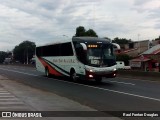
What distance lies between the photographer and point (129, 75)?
37.5m

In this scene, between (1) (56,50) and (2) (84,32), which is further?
(2) (84,32)

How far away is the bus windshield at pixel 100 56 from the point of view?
26250mm

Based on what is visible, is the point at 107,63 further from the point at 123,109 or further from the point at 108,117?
the point at 108,117

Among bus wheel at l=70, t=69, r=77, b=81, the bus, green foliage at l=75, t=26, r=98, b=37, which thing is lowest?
bus wheel at l=70, t=69, r=77, b=81

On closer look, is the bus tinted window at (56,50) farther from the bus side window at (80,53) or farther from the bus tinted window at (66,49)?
the bus side window at (80,53)

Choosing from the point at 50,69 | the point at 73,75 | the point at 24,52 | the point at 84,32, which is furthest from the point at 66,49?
the point at 24,52

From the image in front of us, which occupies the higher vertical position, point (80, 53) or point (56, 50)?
point (56, 50)

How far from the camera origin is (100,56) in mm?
26422

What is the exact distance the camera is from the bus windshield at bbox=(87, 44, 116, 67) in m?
26.2

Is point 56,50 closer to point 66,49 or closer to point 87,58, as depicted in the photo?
point 66,49

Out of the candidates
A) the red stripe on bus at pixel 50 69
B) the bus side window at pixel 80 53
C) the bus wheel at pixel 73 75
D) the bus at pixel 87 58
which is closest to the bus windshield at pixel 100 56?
the bus at pixel 87 58

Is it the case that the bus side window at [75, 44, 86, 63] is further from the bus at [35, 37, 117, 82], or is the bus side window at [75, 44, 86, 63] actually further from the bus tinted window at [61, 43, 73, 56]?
the bus tinted window at [61, 43, 73, 56]

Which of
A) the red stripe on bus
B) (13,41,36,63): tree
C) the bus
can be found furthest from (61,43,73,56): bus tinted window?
(13,41,36,63): tree

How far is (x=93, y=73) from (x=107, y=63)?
115 cm
